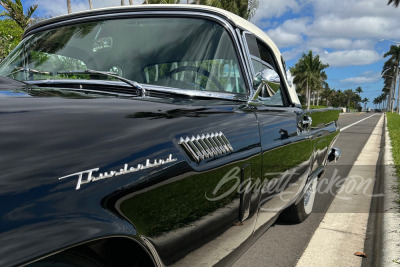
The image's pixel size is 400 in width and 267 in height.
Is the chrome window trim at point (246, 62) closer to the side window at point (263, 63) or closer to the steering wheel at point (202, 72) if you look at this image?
the side window at point (263, 63)

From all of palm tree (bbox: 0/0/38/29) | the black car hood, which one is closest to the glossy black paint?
the black car hood

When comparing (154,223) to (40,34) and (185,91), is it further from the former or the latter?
(40,34)

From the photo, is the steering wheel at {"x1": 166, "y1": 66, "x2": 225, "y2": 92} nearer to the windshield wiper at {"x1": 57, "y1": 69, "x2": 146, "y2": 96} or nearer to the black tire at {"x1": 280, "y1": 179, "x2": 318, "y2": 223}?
the windshield wiper at {"x1": 57, "y1": 69, "x2": 146, "y2": 96}

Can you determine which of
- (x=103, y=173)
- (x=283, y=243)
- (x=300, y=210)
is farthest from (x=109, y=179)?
(x=300, y=210)

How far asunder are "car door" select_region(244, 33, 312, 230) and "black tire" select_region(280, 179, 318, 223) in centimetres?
61

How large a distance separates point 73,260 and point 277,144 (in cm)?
174

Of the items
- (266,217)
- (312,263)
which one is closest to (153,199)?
(266,217)

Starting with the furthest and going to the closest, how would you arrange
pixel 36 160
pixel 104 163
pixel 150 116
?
pixel 150 116 < pixel 104 163 < pixel 36 160

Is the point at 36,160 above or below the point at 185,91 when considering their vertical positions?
below

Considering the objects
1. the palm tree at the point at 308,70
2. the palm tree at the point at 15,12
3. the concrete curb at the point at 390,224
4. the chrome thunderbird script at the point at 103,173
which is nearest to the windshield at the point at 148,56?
the chrome thunderbird script at the point at 103,173

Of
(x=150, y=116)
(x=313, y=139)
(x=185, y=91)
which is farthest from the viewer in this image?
(x=313, y=139)

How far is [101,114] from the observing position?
49.1 inches

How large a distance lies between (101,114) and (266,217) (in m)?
1.54

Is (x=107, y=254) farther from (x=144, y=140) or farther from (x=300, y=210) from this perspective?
(x=300, y=210)
